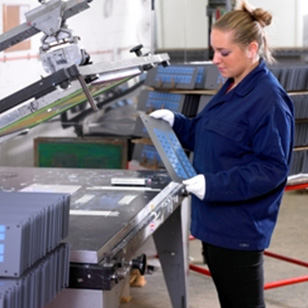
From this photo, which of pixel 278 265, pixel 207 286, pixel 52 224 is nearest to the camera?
pixel 52 224

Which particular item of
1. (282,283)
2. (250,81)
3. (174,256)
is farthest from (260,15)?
(282,283)

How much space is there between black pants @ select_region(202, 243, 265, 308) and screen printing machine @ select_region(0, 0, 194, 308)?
271mm

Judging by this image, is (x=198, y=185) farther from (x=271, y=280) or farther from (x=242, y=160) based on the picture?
(x=271, y=280)

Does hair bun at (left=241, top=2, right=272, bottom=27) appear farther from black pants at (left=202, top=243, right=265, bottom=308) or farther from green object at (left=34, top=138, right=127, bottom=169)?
green object at (left=34, top=138, right=127, bottom=169)

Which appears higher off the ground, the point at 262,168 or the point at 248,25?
the point at 248,25

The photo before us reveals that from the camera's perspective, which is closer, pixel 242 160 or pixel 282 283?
pixel 242 160

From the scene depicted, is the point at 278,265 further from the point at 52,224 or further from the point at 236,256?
the point at 52,224

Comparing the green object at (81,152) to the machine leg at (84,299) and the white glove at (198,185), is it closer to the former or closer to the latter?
the white glove at (198,185)

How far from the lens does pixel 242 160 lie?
8.55 ft

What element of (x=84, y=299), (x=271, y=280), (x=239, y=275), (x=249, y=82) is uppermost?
(x=249, y=82)

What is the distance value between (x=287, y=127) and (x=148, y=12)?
403 cm

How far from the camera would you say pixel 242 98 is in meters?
2.60

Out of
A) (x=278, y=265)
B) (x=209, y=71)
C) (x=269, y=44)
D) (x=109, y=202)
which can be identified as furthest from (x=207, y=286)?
(x=269, y=44)

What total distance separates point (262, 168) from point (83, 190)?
2.78ft
